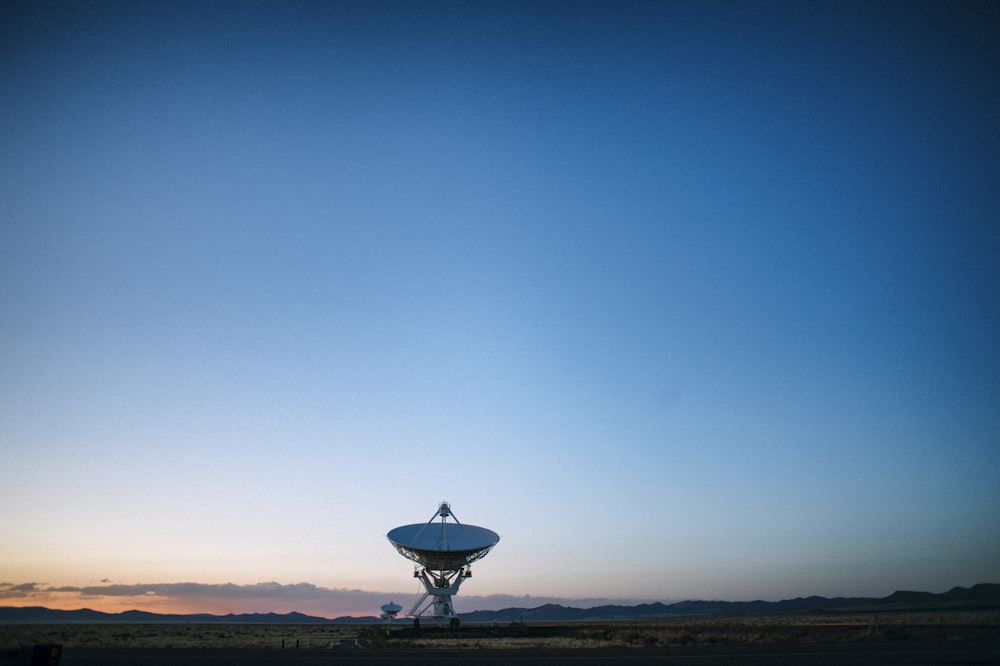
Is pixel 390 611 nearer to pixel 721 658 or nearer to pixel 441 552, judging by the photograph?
pixel 441 552

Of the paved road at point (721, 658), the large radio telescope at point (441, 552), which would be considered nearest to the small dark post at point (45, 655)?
the paved road at point (721, 658)

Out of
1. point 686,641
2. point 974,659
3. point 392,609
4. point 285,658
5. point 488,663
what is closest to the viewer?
point 974,659

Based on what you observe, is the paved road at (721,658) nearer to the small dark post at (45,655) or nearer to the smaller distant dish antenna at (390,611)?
the small dark post at (45,655)

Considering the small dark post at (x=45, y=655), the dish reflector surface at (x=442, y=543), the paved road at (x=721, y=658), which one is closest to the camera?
the small dark post at (x=45, y=655)

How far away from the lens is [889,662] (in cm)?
1738

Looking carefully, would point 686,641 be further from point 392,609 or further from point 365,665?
point 392,609

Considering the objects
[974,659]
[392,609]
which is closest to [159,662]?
[974,659]

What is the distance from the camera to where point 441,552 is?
54.8 m

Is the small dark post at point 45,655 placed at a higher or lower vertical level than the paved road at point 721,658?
higher

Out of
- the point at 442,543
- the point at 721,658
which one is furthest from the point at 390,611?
the point at 721,658

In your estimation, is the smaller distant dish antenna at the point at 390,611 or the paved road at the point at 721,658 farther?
the smaller distant dish antenna at the point at 390,611

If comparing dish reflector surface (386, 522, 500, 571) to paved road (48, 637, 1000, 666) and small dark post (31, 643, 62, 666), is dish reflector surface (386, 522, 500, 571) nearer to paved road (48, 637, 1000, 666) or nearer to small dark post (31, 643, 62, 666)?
paved road (48, 637, 1000, 666)

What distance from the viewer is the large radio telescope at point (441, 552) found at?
2172 inches

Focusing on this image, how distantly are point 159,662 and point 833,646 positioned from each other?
2483 centimetres
